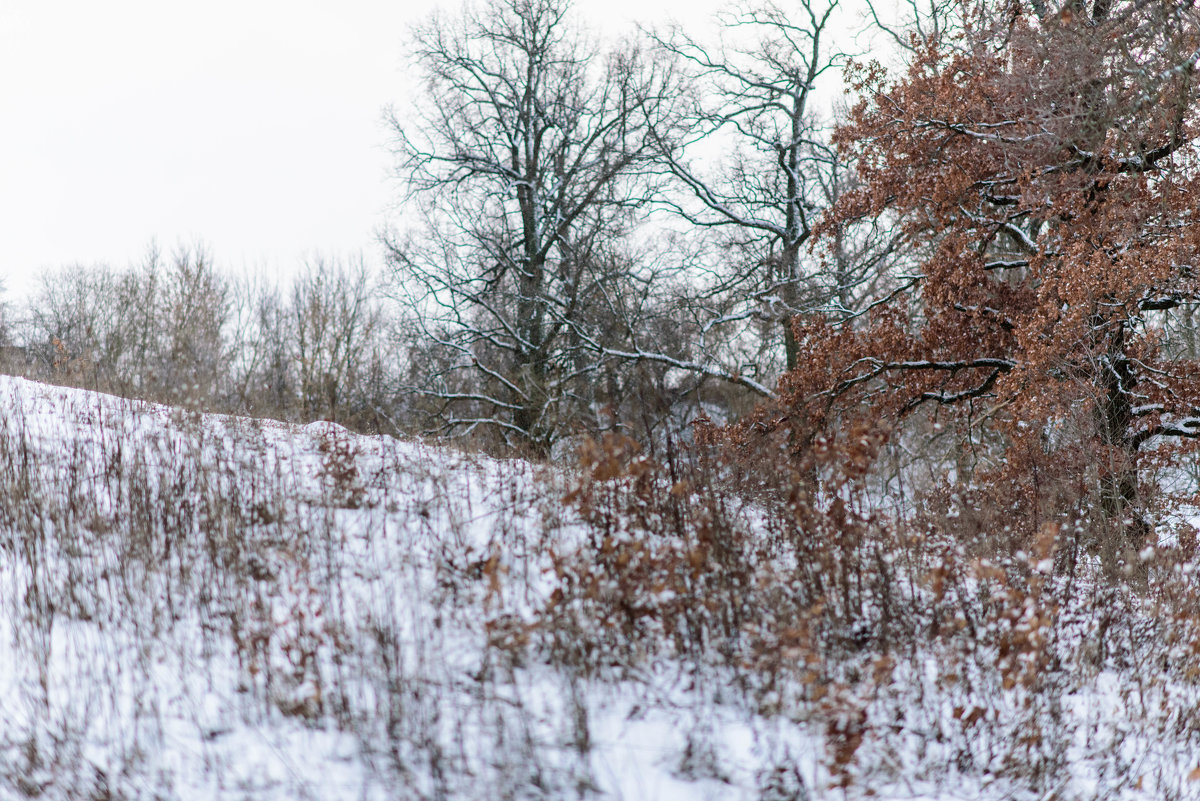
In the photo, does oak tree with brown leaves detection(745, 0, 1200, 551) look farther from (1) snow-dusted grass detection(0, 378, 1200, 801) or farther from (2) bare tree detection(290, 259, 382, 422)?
(2) bare tree detection(290, 259, 382, 422)

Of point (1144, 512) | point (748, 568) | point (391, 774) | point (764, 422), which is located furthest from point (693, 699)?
point (764, 422)

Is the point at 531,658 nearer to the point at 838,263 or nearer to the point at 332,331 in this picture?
the point at 838,263

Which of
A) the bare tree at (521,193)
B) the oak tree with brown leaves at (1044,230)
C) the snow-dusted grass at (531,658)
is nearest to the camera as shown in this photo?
the snow-dusted grass at (531,658)

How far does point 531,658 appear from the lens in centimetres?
408

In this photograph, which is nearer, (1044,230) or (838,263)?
(1044,230)

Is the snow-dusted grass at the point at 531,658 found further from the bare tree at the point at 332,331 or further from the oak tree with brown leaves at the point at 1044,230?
the bare tree at the point at 332,331

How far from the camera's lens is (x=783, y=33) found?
18391 millimetres

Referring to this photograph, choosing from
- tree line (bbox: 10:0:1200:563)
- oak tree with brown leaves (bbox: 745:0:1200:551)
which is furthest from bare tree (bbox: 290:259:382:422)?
oak tree with brown leaves (bbox: 745:0:1200:551)

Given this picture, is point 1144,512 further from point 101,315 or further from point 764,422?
point 101,315

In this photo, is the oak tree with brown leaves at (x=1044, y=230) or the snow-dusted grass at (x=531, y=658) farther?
the oak tree with brown leaves at (x=1044, y=230)

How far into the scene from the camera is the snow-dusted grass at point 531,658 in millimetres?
3352

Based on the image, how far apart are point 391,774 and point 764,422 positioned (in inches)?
405

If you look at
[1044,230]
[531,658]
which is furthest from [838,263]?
[531,658]

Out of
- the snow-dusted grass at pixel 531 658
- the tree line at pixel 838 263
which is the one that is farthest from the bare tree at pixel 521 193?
the snow-dusted grass at pixel 531 658
